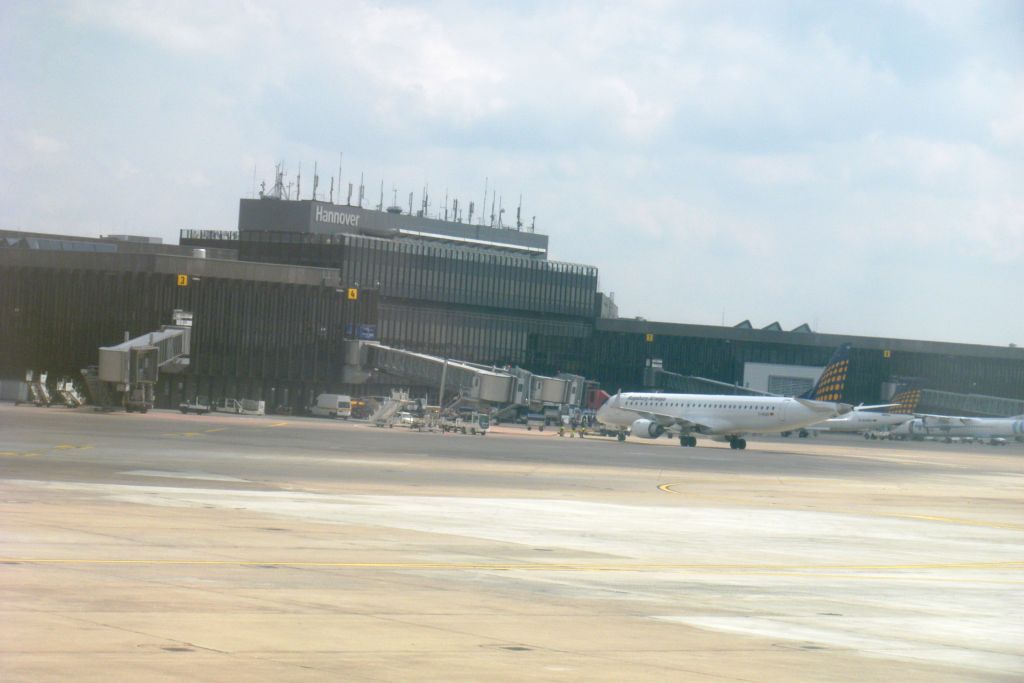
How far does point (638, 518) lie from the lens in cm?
3025

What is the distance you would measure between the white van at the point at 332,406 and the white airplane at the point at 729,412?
43.3 meters

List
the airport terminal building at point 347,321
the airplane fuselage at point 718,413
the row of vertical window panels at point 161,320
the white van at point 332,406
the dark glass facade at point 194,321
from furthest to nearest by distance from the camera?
the airport terminal building at point 347,321, the dark glass facade at point 194,321, the row of vertical window panels at point 161,320, the white van at point 332,406, the airplane fuselage at point 718,413

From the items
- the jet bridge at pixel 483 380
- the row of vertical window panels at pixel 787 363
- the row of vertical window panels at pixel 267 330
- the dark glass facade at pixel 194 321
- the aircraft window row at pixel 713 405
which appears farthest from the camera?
the row of vertical window panels at pixel 787 363

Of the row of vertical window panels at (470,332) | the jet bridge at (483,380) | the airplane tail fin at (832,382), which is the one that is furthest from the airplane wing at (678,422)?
the row of vertical window panels at (470,332)

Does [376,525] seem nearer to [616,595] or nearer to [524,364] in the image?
[616,595]

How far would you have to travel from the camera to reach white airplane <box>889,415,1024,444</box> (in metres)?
152

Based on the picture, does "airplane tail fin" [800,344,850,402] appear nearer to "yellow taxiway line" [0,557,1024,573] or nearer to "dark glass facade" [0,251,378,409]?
"yellow taxiway line" [0,557,1024,573]

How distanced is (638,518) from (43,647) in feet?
65.1

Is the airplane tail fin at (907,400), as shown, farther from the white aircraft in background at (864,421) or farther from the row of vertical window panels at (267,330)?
the row of vertical window panels at (267,330)

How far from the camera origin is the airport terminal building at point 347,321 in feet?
465

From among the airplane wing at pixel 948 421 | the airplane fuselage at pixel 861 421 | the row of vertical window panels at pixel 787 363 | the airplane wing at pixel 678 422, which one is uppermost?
the row of vertical window panels at pixel 787 363

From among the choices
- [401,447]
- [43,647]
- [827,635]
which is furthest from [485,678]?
[401,447]

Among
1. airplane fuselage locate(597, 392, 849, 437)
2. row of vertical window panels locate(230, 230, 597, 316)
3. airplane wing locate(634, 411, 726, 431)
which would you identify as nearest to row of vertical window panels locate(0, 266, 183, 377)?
row of vertical window panels locate(230, 230, 597, 316)

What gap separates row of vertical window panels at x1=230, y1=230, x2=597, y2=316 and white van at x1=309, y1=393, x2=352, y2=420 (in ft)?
85.5
